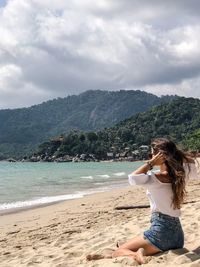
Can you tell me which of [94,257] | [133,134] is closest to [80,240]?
[94,257]

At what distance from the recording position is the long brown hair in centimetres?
506

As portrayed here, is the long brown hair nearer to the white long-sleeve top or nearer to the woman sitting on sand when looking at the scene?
the woman sitting on sand

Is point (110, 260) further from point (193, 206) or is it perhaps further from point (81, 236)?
point (193, 206)

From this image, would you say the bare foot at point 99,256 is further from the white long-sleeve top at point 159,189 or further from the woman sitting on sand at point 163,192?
the white long-sleeve top at point 159,189

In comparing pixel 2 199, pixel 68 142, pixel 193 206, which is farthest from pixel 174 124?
pixel 193 206

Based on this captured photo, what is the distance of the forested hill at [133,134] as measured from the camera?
140m

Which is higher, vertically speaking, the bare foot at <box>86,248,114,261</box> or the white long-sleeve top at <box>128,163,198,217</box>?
the white long-sleeve top at <box>128,163,198,217</box>

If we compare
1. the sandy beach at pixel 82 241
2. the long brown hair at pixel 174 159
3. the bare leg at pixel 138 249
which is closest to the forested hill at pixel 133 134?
the sandy beach at pixel 82 241

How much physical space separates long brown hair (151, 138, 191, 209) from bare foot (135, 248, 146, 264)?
883 mm

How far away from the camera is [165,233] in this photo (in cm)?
542

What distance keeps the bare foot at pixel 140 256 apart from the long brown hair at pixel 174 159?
883mm

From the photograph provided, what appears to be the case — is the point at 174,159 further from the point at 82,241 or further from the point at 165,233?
the point at 82,241

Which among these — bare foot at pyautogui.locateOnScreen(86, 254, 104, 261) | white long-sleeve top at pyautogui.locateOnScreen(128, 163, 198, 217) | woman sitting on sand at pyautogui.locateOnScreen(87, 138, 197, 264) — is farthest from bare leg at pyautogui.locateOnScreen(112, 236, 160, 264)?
white long-sleeve top at pyautogui.locateOnScreen(128, 163, 198, 217)

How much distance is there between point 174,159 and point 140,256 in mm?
1236
